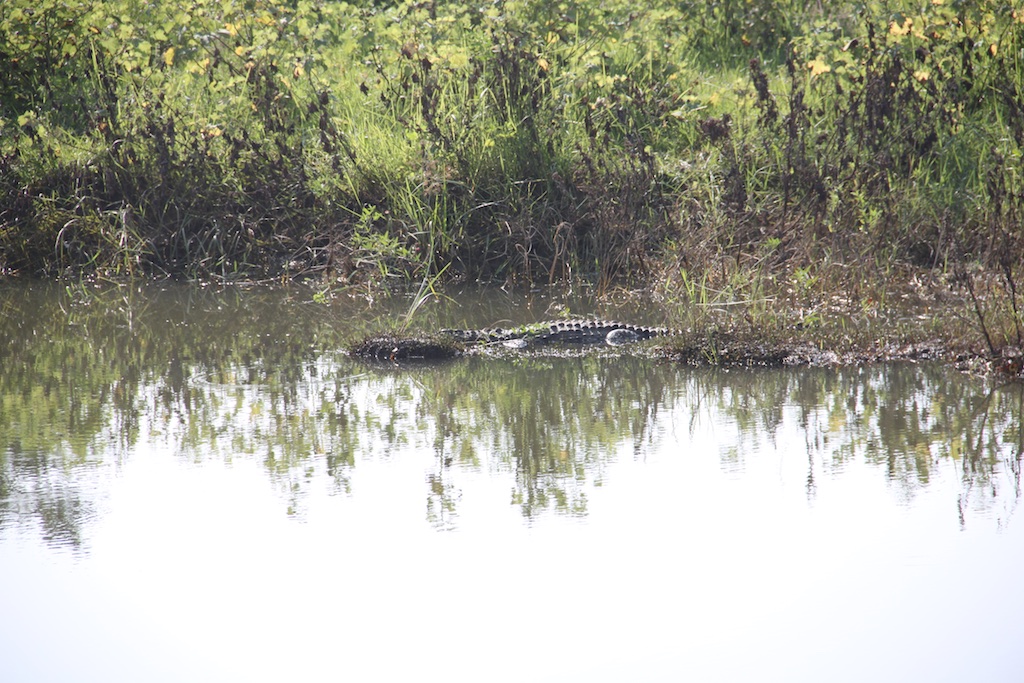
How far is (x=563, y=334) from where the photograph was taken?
6.58 metres

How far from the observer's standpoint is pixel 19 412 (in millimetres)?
5398

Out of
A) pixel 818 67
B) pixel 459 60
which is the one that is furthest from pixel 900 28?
A: pixel 459 60

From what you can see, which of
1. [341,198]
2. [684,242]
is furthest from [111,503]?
[341,198]

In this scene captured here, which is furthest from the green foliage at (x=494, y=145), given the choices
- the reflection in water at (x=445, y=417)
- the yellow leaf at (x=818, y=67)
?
the reflection in water at (x=445, y=417)

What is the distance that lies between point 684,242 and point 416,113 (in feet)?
8.12

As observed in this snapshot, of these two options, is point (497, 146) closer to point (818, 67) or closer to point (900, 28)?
point (818, 67)

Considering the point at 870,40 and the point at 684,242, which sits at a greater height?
the point at 870,40

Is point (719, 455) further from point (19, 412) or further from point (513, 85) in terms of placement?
point (513, 85)

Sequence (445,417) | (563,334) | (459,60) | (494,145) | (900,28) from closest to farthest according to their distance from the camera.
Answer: (445,417) < (563,334) < (494,145) < (900,28) < (459,60)

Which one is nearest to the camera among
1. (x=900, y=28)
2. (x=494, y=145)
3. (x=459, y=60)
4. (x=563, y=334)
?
(x=563, y=334)

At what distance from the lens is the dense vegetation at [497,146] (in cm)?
800

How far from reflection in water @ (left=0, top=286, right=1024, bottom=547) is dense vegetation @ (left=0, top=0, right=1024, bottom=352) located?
1.72 meters

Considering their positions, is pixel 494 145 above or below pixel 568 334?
above

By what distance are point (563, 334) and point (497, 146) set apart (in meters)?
2.37
